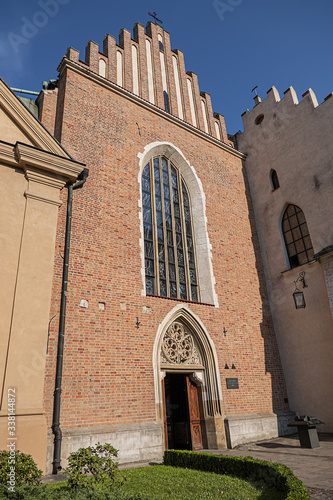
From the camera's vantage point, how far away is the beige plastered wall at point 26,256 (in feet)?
20.8

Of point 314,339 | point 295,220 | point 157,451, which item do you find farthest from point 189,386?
point 295,220

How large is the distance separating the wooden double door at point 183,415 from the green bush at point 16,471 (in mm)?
5274

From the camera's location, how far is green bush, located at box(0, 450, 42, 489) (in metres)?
4.52

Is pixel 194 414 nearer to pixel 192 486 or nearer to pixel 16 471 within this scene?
pixel 192 486

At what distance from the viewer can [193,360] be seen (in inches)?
414

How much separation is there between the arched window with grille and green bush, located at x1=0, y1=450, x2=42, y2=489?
1050 centimetres

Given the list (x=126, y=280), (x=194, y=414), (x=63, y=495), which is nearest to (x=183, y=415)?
(x=194, y=414)

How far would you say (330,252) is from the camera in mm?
11156

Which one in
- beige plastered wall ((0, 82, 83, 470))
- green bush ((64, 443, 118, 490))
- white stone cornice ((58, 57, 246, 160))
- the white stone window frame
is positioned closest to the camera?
Result: green bush ((64, 443, 118, 490))

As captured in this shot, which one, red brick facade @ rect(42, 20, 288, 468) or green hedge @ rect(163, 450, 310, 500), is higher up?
red brick facade @ rect(42, 20, 288, 468)

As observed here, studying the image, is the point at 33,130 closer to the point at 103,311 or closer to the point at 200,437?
the point at 103,311

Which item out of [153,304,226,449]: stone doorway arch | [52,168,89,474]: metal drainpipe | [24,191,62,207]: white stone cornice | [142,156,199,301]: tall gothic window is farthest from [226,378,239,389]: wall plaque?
[24,191,62,207]: white stone cornice

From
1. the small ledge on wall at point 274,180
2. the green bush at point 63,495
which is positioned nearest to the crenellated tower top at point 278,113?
the small ledge on wall at point 274,180

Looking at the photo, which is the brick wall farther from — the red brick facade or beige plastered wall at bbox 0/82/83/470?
beige plastered wall at bbox 0/82/83/470
